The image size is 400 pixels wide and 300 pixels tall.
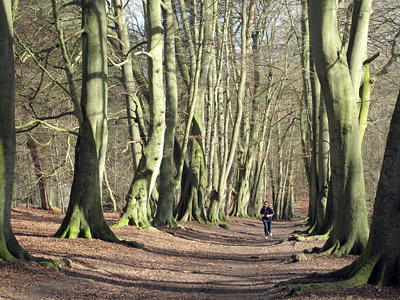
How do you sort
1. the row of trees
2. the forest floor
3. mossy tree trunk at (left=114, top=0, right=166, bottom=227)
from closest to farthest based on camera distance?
1. the forest floor
2. the row of trees
3. mossy tree trunk at (left=114, top=0, right=166, bottom=227)

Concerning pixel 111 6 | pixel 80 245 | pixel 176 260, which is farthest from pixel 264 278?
pixel 111 6

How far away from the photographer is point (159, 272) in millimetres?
7809

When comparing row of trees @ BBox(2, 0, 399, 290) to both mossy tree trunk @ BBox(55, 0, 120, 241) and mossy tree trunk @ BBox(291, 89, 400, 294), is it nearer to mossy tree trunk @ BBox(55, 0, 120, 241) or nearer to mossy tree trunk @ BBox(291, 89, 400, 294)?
mossy tree trunk @ BBox(55, 0, 120, 241)

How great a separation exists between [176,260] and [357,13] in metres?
7.49

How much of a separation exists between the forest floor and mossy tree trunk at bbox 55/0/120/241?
520 millimetres

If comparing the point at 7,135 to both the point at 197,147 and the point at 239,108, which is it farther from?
the point at 239,108

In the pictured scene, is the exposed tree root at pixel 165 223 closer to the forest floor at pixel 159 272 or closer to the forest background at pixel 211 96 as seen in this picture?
the forest floor at pixel 159 272

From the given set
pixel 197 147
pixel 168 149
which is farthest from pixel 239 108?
pixel 168 149

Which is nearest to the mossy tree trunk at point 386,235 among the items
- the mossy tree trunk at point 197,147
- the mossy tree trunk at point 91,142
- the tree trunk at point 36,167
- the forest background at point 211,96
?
the mossy tree trunk at point 91,142

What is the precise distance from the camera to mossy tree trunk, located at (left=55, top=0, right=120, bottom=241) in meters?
9.39

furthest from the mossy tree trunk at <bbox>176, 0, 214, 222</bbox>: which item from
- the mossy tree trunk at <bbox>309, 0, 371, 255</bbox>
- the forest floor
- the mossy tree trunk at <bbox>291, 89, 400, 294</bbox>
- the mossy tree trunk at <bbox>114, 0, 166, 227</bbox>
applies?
the mossy tree trunk at <bbox>291, 89, 400, 294</bbox>

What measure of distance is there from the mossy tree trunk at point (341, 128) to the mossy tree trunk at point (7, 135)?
587cm

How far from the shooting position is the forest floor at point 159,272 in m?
5.36

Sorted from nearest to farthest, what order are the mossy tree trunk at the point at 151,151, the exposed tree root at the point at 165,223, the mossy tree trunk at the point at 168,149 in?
the mossy tree trunk at the point at 151,151 → the exposed tree root at the point at 165,223 → the mossy tree trunk at the point at 168,149
